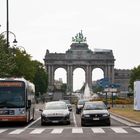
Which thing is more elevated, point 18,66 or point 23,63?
point 23,63

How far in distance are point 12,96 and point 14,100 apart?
0.99ft

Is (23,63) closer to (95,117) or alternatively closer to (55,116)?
(55,116)

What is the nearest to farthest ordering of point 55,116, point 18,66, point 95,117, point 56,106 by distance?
point 95,117, point 55,116, point 56,106, point 18,66

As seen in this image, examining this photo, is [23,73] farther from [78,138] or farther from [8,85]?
[78,138]

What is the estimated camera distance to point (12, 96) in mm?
36656

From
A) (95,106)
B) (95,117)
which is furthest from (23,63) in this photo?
(95,117)

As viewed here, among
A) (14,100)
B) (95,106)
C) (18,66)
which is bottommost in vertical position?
(95,106)

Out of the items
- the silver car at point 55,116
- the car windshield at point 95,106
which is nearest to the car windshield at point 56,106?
the silver car at point 55,116

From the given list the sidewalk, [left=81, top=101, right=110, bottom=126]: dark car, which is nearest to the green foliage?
the sidewalk

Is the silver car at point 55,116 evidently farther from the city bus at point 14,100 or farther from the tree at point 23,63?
the tree at point 23,63

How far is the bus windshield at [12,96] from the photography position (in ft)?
119

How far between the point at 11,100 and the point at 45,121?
239 centimetres

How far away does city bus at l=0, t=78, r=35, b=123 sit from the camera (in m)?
36.3

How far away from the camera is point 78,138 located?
25281mm
